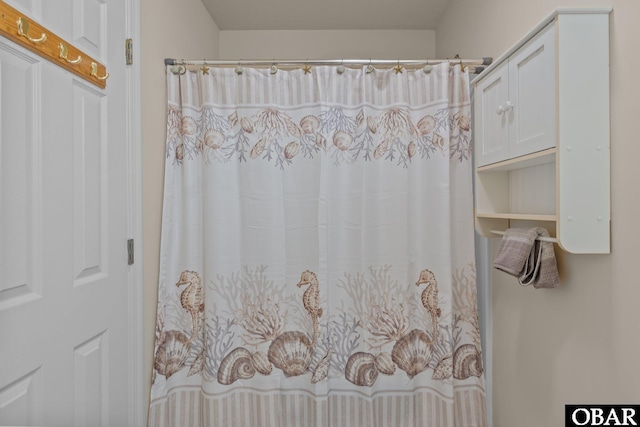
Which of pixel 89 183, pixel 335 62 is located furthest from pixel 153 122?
pixel 335 62

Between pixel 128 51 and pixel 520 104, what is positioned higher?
pixel 128 51

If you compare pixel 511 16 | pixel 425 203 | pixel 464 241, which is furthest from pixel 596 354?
pixel 511 16

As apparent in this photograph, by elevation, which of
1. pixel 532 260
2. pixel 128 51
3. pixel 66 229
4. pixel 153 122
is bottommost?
pixel 532 260

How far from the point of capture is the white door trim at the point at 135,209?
1.49 meters

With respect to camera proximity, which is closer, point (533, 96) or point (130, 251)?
point (533, 96)

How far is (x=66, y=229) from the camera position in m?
1.14

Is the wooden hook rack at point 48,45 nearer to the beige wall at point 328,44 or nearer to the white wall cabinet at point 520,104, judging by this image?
the white wall cabinet at point 520,104

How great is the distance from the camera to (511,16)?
5.13 feet

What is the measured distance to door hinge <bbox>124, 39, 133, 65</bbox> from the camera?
1.47 metres

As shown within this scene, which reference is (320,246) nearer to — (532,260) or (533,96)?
(532,260)

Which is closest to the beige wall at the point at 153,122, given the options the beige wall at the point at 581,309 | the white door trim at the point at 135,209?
the white door trim at the point at 135,209

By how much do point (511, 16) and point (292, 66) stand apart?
3.18 ft

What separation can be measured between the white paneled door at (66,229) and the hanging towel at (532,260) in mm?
1426

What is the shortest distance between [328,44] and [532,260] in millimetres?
2123
